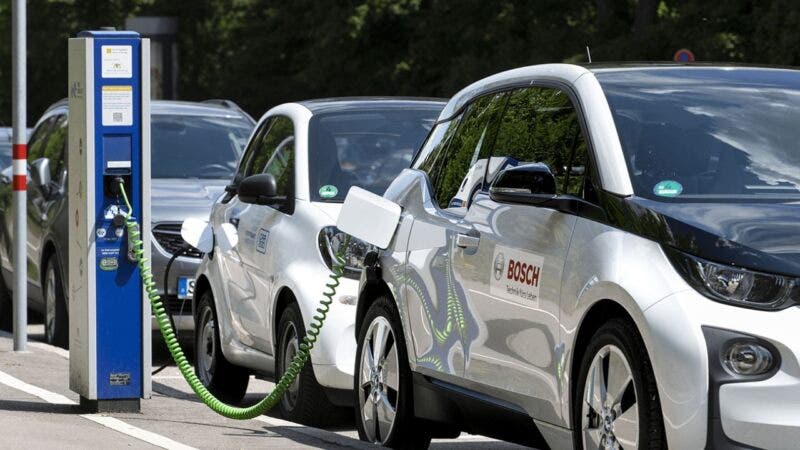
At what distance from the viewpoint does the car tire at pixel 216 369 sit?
37.9ft

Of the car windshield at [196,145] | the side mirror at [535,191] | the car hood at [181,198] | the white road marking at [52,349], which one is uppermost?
the side mirror at [535,191]

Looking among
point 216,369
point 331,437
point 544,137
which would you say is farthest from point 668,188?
point 216,369

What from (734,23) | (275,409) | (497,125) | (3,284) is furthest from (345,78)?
(497,125)

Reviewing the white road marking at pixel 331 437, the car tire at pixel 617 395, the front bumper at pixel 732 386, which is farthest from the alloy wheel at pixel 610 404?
the white road marking at pixel 331 437

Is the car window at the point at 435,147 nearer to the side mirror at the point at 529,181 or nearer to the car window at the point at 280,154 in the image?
the side mirror at the point at 529,181

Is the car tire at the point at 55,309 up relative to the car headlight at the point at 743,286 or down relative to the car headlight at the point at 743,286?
down

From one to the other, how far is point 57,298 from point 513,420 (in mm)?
7420

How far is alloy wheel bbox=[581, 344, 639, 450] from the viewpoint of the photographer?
6.07 metres

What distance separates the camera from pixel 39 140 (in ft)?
53.5

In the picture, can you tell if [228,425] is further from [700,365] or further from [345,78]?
[345,78]

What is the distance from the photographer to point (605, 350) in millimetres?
6219

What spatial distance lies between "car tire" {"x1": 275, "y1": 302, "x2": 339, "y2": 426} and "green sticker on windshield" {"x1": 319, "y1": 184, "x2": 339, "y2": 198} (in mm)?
669

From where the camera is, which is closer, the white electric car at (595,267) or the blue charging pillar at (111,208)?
the white electric car at (595,267)

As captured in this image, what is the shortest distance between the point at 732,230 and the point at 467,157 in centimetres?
221
